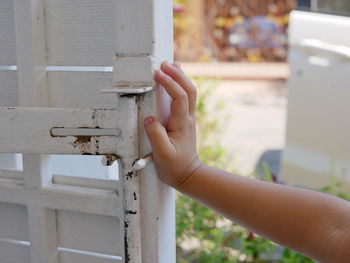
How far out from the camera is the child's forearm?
1032 millimetres

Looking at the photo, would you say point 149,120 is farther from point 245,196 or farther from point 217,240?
point 217,240

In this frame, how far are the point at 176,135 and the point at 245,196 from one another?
0.53ft

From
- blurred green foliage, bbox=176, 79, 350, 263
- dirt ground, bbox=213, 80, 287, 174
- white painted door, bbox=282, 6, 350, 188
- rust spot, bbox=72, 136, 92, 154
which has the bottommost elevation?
dirt ground, bbox=213, 80, 287, 174

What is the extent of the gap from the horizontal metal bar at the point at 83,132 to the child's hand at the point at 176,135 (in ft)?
0.20

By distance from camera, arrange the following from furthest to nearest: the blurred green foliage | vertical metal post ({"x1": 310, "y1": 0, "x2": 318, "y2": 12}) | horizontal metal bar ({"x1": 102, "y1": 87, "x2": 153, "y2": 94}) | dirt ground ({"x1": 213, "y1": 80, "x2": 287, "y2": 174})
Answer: dirt ground ({"x1": 213, "y1": 80, "x2": 287, "y2": 174}) → vertical metal post ({"x1": 310, "y1": 0, "x2": 318, "y2": 12}) → the blurred green foliage → horizontal metal bar ({"x1": 102, "y1": 87, "x2": 153, "y2": 94})

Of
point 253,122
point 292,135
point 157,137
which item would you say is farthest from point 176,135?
point 253,122

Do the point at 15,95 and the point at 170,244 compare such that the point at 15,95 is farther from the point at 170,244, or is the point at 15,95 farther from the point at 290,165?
the point at 290,165

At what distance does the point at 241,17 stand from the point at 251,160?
6724 millimetres

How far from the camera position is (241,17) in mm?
11961

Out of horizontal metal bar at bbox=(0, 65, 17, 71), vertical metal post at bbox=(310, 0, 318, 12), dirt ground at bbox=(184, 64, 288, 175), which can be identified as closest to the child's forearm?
horizontal metal bar at bbox=(0, 65, 17, 71)

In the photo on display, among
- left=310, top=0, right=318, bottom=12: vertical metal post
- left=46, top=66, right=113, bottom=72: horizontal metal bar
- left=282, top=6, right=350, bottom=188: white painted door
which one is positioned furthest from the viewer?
left=310, top=0, right=318, bottom=12: vertical metal post

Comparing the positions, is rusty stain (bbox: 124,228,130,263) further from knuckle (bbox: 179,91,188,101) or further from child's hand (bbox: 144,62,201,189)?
knuckle (bbox: 179,91,188,101)

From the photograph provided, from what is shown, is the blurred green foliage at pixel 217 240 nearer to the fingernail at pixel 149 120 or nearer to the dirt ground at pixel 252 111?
the dirt ground at pixel 252 111

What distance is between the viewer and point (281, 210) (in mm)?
1061
